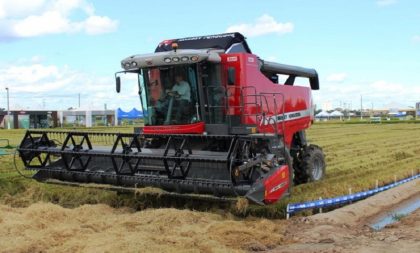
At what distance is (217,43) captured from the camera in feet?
33.9

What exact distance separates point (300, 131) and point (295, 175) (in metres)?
1.03

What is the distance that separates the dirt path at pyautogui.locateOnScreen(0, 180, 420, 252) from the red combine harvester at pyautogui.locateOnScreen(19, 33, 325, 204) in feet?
1.92

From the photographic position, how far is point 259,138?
8.33m

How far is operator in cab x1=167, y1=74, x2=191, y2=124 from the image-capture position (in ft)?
31.2

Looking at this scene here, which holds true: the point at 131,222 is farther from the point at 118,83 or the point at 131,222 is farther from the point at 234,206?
the point at 118,83

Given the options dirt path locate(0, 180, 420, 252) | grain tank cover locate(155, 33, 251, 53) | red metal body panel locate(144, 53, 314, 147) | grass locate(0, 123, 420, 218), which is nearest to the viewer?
dirt path locate(0, 180, 420, 252)

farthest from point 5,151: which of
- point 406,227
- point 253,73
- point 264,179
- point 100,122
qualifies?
point 100,122

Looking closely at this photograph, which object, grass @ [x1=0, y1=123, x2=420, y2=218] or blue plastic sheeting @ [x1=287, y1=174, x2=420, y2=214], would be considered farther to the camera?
grass @ [x1=0, y1=123, x2=420, y2=218]

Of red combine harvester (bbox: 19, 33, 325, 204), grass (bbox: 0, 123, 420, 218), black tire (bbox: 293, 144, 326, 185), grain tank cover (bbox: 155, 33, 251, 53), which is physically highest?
grain tank cover (bbox: 155, 33, 251, 53)

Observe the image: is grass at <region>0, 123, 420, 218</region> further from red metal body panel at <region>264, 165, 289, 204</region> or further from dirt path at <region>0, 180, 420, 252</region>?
dirt path at <region>0, 180, 420, 252</region>

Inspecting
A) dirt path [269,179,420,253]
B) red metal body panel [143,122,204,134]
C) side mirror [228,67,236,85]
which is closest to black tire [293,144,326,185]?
dirt path [269,179,420,253]

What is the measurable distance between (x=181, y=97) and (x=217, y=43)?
4.83 ft

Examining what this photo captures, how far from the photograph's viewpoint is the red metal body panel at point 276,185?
779 centimetres

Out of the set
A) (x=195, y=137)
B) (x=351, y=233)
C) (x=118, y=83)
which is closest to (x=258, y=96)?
(x=195, y=137)
